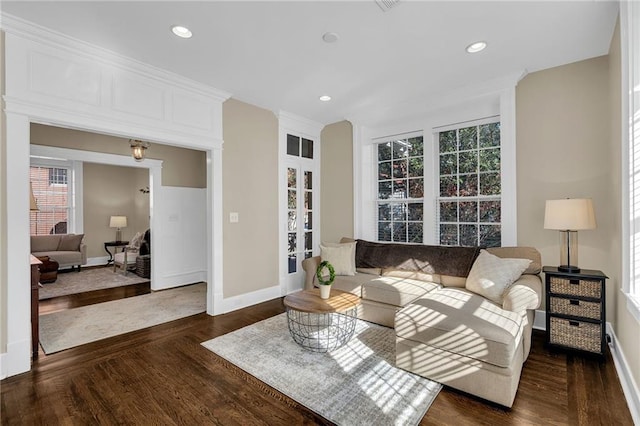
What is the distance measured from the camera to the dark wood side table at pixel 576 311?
255cm

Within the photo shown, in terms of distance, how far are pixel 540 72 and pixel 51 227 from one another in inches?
391

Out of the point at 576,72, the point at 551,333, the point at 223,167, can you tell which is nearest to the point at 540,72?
the point at 576,72

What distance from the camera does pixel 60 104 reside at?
2668 millimetres

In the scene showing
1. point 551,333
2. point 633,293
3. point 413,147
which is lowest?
point 551,333

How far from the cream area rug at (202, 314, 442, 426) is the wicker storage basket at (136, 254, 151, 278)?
3.59 m

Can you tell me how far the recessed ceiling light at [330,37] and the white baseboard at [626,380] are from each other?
333 centimetres

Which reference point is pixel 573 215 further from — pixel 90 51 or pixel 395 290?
pixel 90 51

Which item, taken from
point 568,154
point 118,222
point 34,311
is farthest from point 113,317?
point 568,154

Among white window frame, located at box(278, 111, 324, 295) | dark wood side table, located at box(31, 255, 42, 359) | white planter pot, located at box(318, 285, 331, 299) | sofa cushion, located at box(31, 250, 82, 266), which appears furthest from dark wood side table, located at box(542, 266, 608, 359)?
sofa cushion, located at box(31, 250, 82, 266)

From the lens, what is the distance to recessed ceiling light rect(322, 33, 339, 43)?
2.61 metres

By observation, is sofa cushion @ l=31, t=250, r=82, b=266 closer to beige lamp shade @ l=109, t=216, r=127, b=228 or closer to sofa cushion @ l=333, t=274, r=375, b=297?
beige lamp shade @ l=109, t=216, r=127, b=228

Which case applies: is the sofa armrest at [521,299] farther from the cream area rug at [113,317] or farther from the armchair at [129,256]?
the armchair at [129,256]

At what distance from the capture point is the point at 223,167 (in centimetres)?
398

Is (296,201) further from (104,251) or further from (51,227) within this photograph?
(51,227)
